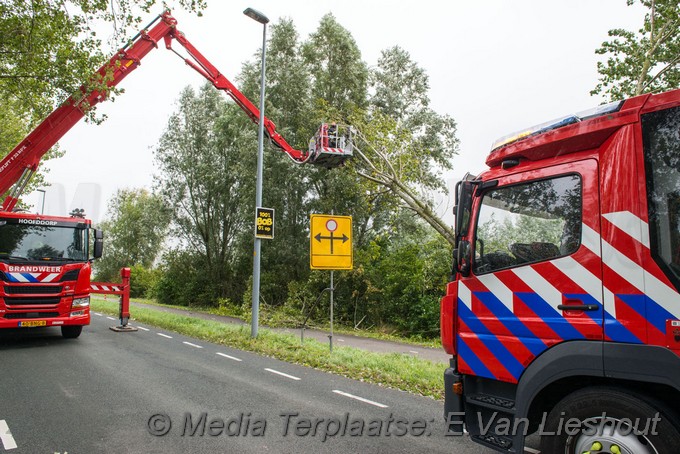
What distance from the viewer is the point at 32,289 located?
9609 mm

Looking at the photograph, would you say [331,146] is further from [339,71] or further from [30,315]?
[30,315]

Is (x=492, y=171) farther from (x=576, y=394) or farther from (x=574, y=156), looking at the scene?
(x=576, y=394)

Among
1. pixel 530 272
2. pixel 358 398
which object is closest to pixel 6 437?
pixel 358 398

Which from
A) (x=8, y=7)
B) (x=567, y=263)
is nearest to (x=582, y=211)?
(x=567, y=263)

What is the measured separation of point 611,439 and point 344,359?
617 centimetres

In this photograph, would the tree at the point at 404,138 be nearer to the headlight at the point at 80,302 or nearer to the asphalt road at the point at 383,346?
the asphalt road at the point at 383,346

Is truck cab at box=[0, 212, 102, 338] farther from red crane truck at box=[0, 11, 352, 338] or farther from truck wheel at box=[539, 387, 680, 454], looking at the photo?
truck wheel at box=[539, 387, 680, 454]

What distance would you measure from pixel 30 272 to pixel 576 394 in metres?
10.7

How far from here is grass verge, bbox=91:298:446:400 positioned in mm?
7039

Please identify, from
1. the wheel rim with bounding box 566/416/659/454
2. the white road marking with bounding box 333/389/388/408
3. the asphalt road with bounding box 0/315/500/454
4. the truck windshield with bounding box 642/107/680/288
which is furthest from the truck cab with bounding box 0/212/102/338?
the truck windshield with bounding box 642/107/680/288

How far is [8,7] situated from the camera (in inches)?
348

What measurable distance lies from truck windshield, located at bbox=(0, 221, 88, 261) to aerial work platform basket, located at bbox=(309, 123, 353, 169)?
26.2 ft

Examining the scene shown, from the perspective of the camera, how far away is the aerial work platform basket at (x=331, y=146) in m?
15.4

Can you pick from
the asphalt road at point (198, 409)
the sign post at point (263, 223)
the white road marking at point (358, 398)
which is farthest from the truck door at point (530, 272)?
the sign post at point (263, 223)
